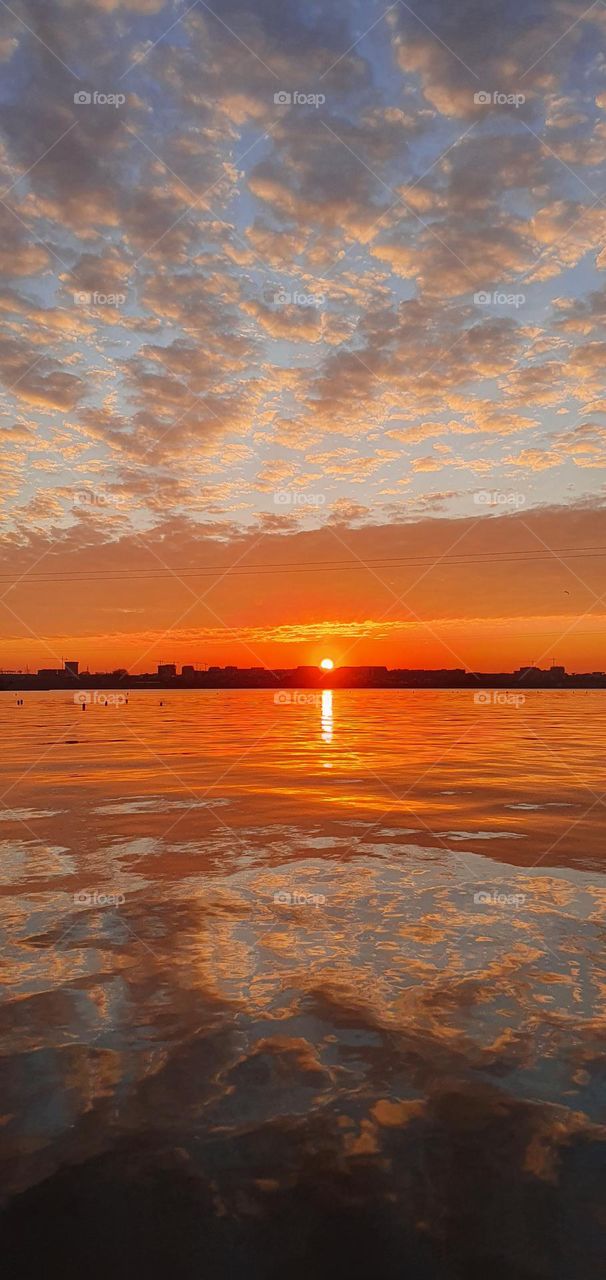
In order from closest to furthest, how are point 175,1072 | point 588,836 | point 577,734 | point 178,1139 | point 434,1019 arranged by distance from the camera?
point 178,1139, point 175,1072, point 434,1019, point 588,836, point 577,734

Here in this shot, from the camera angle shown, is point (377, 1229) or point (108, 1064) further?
point (108, 1064)

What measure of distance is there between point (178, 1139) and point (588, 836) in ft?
35.4

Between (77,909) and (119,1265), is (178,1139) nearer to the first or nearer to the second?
(119,1265)

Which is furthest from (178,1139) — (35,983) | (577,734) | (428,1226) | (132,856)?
(577,734)

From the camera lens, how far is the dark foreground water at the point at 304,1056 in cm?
378

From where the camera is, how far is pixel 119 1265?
356 cm

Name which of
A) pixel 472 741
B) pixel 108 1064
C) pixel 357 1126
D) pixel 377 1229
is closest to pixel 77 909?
pixel 108 1064

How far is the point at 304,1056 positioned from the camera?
5.50 m

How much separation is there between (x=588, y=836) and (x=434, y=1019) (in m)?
8.46

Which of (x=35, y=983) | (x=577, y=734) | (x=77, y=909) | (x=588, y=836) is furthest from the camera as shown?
(x=577, y=734)

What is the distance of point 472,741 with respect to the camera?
36812 mm

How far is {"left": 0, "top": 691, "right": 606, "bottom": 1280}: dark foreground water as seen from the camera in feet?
12.4

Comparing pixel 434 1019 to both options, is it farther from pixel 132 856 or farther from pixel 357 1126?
pixel 132 856

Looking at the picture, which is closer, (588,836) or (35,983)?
(35,983)
